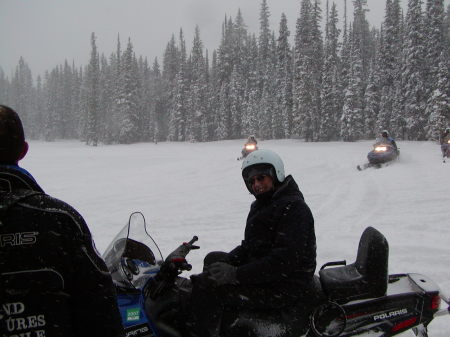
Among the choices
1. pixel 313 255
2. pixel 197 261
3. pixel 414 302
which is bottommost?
pixel 197 261

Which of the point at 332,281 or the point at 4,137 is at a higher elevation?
the point at 4,137

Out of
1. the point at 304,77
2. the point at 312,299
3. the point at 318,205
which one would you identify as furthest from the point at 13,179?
the point at 304,77

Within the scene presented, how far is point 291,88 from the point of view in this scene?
5106cm

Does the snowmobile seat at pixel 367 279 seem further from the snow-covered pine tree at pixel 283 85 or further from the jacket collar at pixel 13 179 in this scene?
the snow-covered pine tree at pixel 283 85

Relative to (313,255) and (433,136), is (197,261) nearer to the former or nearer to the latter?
(313,255)

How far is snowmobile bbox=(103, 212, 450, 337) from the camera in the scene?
285 cm

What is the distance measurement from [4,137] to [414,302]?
9.97ft

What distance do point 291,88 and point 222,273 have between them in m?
50.0

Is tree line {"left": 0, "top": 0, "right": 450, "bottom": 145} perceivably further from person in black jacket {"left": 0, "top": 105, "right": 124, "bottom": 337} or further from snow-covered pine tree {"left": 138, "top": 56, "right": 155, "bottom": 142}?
person in black jacket {"left": 0, "top": 105, "right": 124, "bottom": 337}

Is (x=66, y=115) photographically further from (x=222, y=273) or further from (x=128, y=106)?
(x=222, y=273)

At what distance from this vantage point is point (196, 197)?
12.5 metres

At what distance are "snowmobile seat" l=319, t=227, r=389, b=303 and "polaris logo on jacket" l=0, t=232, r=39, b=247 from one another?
89.2 inches

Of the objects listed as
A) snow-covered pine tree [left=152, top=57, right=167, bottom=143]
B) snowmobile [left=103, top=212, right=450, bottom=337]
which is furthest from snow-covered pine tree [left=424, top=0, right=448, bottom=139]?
snow-covered pine tree [left=152, top=57, right=167, bottom=143]

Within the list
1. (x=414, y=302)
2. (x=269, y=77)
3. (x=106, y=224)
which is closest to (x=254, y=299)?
(x=414, y=302)
